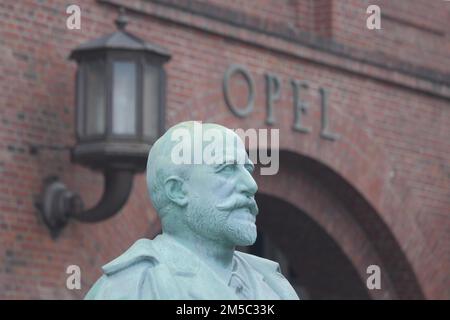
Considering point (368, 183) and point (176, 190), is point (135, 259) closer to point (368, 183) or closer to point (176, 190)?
point (176, 190)

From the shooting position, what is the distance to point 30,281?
11758mm

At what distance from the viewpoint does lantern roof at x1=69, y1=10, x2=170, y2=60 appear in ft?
38.1

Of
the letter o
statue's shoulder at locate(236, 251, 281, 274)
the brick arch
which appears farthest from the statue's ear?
the brick arch

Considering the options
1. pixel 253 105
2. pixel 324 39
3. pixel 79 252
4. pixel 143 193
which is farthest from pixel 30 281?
pixel 324 39

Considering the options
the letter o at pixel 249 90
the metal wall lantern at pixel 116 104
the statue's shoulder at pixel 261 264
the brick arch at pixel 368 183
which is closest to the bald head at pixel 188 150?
the statue's shoulder at pixel 261 264

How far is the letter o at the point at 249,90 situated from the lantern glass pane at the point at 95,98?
225 centimetres

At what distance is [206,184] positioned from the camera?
4.80 metres

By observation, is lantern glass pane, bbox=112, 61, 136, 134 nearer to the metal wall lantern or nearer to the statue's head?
the metal wall lantern

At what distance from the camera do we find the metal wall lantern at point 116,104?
455 inches

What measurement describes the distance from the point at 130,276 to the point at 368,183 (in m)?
10.8

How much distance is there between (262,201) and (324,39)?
164 centimetres

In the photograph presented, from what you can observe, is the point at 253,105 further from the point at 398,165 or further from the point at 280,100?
the point at 398,165

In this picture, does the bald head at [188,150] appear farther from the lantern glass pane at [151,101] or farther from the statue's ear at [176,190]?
the lantern glass pane at [151,101]

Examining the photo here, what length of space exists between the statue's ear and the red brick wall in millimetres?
6940
